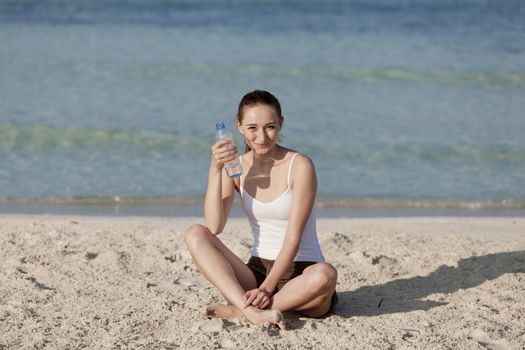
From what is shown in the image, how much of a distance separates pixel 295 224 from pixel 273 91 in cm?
866

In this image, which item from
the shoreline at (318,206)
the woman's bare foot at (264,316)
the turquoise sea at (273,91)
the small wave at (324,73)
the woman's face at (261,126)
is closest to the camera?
the woman's bare foot at (264,316)

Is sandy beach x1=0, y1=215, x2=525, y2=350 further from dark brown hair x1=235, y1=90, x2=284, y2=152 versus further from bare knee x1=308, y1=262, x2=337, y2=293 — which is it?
dark brown hair x1=235, y1=90, x2=284, y2=152

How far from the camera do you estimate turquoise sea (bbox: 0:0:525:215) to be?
878 centimetres

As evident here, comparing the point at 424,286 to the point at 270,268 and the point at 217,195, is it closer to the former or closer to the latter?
the point at 270,268

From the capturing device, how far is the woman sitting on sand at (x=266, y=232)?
4758 mm

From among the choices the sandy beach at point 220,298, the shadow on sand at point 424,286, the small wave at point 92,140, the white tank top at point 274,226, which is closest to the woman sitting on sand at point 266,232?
the white tank top at point 274,226

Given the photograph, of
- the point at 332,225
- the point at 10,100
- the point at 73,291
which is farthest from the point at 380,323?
the point at 10,100

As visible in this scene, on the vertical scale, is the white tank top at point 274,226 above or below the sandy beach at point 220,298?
above

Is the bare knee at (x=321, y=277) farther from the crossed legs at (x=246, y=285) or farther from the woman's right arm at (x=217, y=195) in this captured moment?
the woman's right arm at (x=217, y=195)

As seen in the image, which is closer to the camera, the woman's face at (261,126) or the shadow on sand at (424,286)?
the woman's face at (261,126)

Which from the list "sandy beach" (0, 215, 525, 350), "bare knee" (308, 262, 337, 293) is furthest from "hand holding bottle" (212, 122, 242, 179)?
"sandy beach" (0, 215, 525, 350)

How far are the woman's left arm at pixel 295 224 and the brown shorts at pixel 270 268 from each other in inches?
5.9

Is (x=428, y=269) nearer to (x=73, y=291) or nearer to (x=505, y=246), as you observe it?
(x=505, y=246)

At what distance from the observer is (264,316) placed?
471cm
